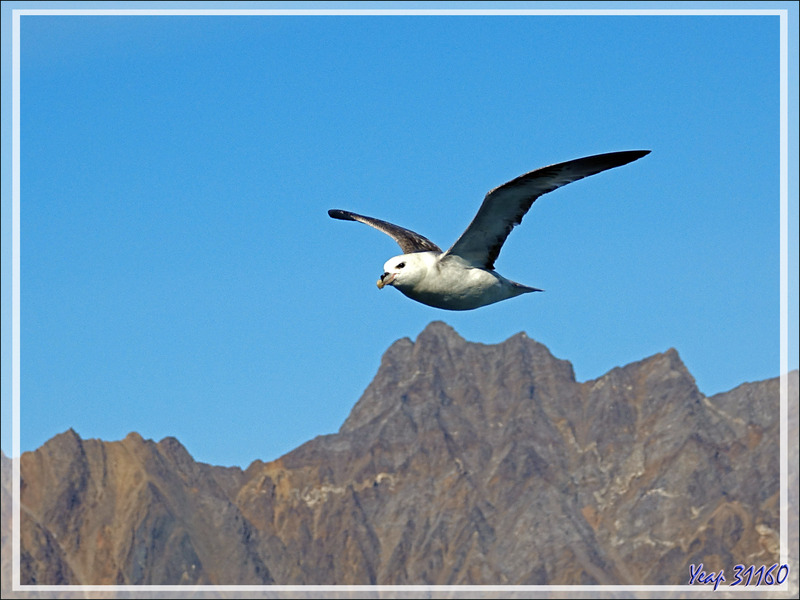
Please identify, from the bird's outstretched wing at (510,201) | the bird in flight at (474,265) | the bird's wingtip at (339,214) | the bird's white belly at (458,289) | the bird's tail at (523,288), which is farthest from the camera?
the bird's wingtip at (339,214)

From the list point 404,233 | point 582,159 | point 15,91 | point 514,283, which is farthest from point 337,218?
point 15,91

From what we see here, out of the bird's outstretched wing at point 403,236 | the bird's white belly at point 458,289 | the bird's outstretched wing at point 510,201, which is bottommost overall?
the bird's white belly at point 458,289

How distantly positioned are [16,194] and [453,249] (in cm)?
2713

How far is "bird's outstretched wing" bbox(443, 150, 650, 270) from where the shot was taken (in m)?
20.4

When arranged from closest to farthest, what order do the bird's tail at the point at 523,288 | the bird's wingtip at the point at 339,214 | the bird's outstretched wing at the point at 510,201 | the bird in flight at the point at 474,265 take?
the bird's outstretched wing at the point at 510,201
the bird in flight at the point at 474,265
the bird's tail at the point at 523,288
the bird's wingtip at the point at 339,214

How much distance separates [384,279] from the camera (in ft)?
75.9

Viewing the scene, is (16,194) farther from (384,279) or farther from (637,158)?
(637,158)

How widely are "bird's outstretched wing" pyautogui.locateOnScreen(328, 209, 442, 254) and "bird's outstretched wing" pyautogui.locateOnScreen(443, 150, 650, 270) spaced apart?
2.98 metres

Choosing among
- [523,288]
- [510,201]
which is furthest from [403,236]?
[510,201]

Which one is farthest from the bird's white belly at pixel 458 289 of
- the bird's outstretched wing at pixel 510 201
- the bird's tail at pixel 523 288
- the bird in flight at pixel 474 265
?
the bird's outstretched wing at pixel 510 201

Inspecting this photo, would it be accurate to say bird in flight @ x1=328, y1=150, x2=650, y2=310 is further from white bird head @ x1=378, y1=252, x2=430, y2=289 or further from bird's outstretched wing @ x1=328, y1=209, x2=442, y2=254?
bird's outstretched wing @ x1=328, y1=209, x2=442, y2=254

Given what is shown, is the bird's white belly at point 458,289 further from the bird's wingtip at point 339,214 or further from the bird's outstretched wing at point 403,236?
the bird's wingtip at point 339,214

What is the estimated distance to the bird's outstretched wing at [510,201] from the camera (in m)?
20.4

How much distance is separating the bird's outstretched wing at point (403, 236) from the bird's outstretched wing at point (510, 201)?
2983 millimetres
